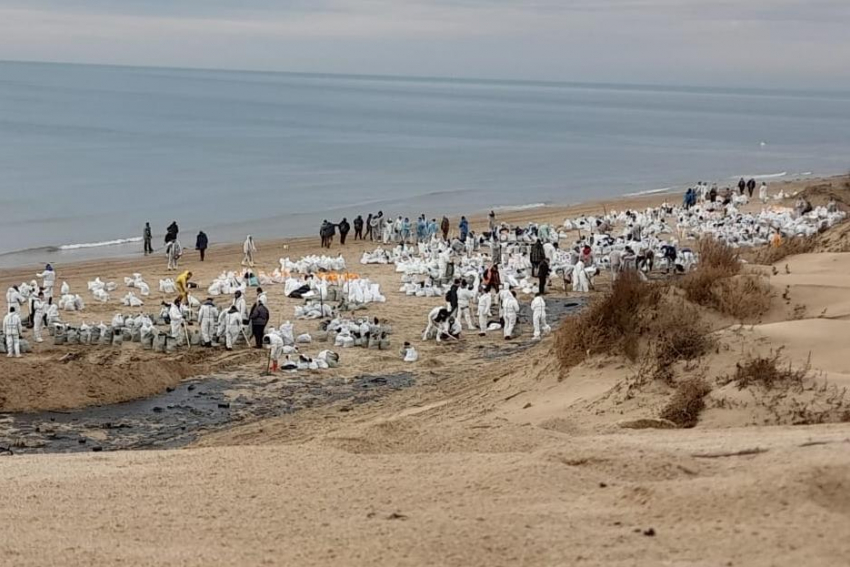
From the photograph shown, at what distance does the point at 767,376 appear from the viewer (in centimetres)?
1070

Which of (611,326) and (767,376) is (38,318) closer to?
(611,326)

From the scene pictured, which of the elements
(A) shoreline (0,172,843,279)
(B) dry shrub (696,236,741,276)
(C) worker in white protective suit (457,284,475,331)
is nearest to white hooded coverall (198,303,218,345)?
(C) worker in white protective suit (457,284,475,331)

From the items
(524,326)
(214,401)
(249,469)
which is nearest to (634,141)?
(524,326)

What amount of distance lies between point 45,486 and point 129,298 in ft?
50.5

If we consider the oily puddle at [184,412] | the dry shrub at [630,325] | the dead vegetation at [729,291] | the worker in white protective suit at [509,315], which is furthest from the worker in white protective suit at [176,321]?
the dead vegetation at [729,291]

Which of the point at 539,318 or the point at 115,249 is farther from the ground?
the point at 115,249

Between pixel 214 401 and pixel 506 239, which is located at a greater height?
pixel 506 239

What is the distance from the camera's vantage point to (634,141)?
351 feet

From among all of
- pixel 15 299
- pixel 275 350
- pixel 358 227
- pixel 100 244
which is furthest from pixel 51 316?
pixel 100 244

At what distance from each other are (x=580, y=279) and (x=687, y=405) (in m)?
16.2

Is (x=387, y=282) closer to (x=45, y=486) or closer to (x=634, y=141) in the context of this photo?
(x=45, y=486)

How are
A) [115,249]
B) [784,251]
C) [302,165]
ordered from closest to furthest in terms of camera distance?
[784,251] → [115,249] → [302,165]

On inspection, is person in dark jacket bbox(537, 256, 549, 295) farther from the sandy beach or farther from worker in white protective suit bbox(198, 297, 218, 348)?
the sandy beach

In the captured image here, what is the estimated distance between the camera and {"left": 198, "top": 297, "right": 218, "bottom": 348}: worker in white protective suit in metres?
20.2
